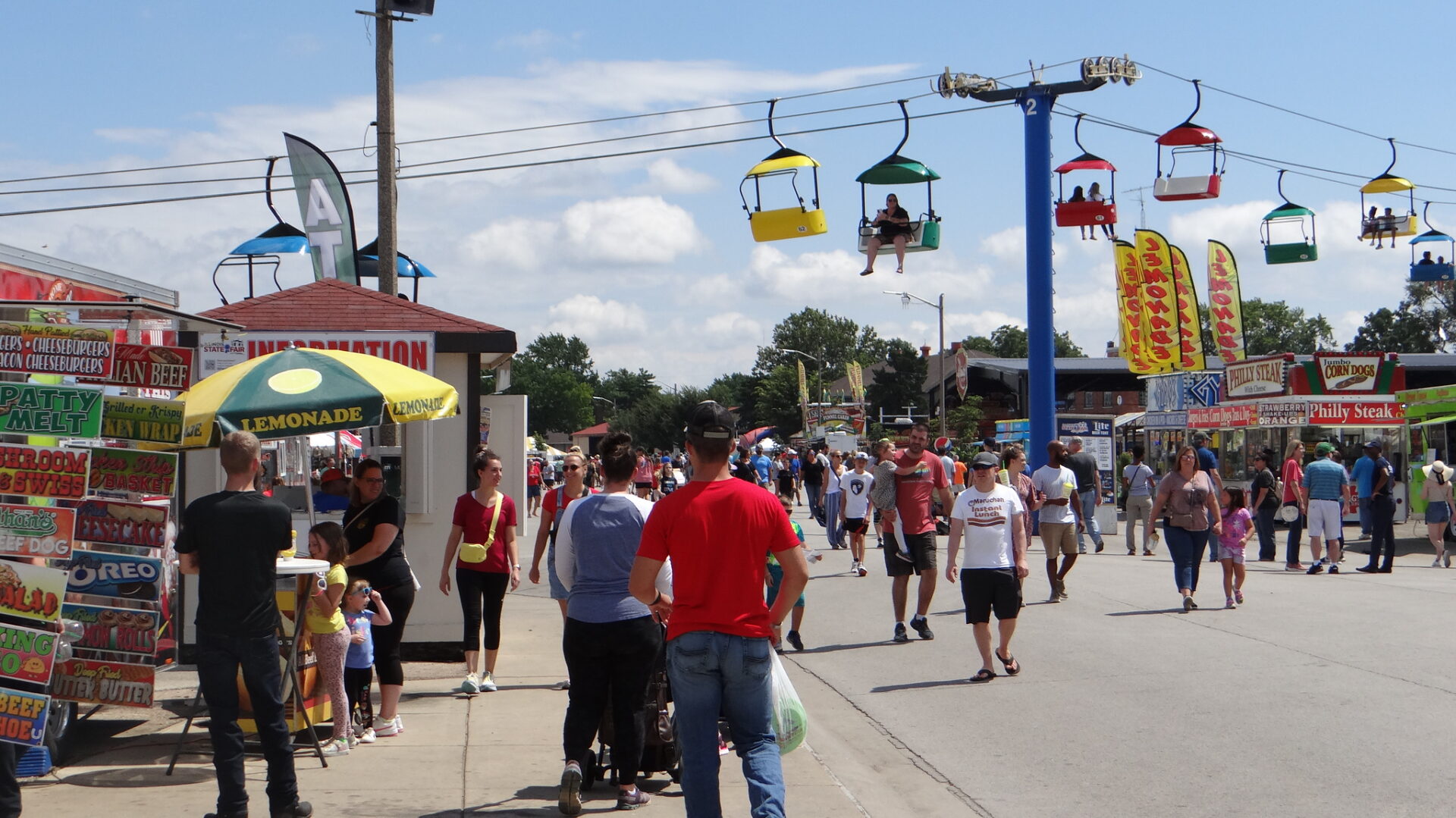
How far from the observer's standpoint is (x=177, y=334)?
9.96 metres

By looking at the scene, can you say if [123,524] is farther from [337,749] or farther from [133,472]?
[337,749]

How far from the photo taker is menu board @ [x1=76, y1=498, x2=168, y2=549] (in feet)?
23.1

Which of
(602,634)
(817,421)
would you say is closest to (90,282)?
(602,634)

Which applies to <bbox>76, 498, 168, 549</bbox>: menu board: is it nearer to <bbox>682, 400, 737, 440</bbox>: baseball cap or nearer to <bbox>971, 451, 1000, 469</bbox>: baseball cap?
<bbox>682, 400, 737, 440</bbox>: baseball cap

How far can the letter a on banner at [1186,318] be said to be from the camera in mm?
30156

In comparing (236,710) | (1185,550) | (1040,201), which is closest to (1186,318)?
(1040,201)

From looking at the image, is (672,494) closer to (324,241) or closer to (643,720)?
A: (643,720)

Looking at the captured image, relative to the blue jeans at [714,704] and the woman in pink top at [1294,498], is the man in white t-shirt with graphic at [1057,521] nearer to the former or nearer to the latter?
the woman in pink top at [1294,498]

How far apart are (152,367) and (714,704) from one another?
12.2 feet

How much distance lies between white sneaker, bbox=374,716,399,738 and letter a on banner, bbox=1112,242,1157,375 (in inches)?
973

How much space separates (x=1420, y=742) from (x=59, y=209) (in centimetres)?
2483

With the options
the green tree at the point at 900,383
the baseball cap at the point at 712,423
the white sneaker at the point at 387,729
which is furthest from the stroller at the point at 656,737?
the green tree at the point at 900,383

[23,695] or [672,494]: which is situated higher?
[672,494]

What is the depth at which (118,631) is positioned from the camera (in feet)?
22.6
